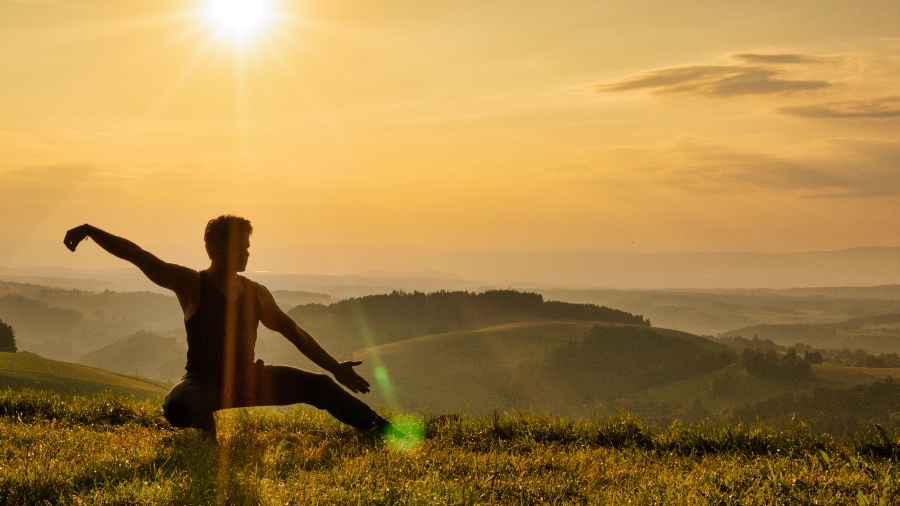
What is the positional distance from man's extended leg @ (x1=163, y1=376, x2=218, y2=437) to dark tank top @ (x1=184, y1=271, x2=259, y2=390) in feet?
0.48

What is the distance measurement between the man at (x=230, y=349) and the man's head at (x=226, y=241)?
0.01 metres

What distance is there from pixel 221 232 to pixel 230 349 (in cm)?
131

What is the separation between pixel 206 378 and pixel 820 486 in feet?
20.4

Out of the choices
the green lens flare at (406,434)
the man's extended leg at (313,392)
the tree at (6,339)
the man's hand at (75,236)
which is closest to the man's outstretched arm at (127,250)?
the man's hand at (75,236)

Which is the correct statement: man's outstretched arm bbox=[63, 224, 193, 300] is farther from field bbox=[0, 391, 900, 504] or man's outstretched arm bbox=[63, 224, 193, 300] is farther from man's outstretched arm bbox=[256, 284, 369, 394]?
field bbox=[0, 391, 900, 504]

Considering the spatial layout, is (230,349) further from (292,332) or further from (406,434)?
(406,434)

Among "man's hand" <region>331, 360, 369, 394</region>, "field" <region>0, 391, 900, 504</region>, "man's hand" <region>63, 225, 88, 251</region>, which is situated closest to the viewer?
"field" <region>0, 391, 900, 504</region>

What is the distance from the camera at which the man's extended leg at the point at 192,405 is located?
7.59 m

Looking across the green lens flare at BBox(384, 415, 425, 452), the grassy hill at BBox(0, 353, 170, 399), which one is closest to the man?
the green lens flare at BBox(384, 415, 425, 452)

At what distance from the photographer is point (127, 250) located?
725cm

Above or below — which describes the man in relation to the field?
above

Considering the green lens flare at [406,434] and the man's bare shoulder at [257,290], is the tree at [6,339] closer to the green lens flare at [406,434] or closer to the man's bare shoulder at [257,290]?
the man's bare shoulder at [257,290]

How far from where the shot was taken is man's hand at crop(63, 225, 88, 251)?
283 inches

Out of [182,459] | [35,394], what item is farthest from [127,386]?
[182,459]
